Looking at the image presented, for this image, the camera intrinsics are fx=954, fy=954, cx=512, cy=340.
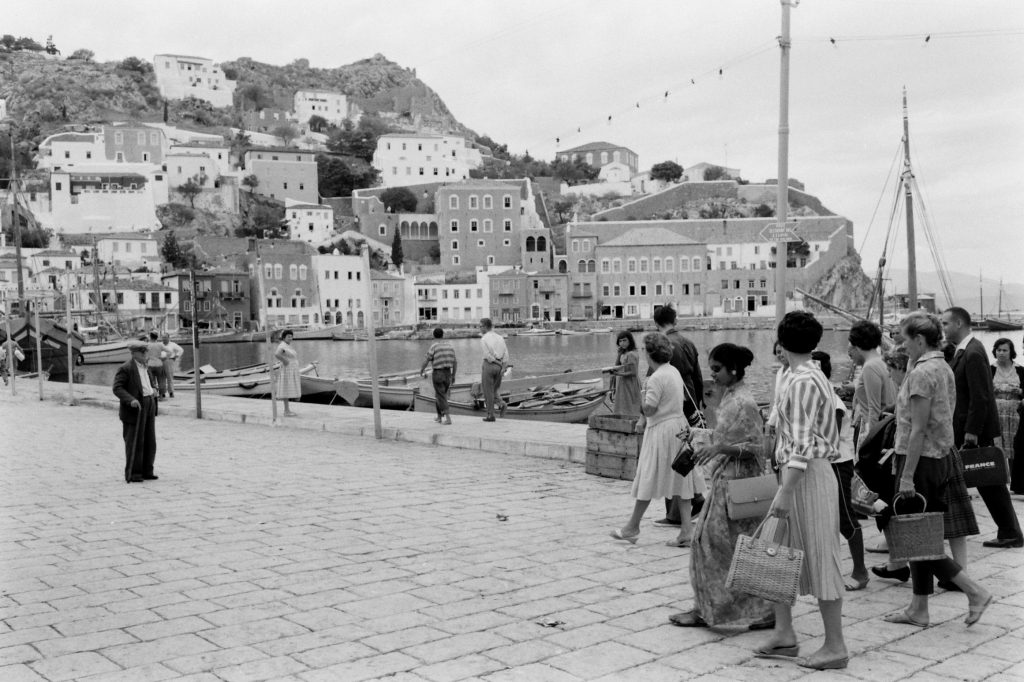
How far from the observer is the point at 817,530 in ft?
13.2

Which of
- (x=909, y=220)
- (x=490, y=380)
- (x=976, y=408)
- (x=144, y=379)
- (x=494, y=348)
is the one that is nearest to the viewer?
(x=976, y=408)

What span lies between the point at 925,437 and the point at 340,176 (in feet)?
410

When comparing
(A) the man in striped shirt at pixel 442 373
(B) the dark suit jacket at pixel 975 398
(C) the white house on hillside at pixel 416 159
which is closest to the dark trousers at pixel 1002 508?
(B) the dark suit jacket at pixel 975 398

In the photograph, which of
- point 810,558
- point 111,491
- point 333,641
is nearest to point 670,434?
point 810,558

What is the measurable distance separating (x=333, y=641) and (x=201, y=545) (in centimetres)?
240

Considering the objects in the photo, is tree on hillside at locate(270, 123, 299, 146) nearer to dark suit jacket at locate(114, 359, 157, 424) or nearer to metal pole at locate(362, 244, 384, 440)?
metal pole at locate(362, 244, 384, 440)

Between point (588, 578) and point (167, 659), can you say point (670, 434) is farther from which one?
point (167, 659)

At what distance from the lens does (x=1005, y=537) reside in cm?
600

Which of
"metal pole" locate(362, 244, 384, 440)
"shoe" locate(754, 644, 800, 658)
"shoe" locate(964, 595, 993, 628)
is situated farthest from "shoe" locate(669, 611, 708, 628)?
"metal pole" locate(362, 244, 384, 440)

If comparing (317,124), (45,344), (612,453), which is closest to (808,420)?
(612,453)

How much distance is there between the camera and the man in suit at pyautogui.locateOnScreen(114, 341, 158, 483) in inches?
365

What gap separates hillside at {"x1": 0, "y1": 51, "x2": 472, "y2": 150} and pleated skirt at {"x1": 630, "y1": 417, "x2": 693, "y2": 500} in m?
129

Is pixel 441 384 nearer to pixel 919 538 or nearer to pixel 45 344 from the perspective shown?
pixel 919 538

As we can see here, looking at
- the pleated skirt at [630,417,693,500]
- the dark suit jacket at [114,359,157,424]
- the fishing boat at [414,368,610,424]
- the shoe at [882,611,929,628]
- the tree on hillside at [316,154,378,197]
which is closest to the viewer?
the shoe at [882,611,929,628]
